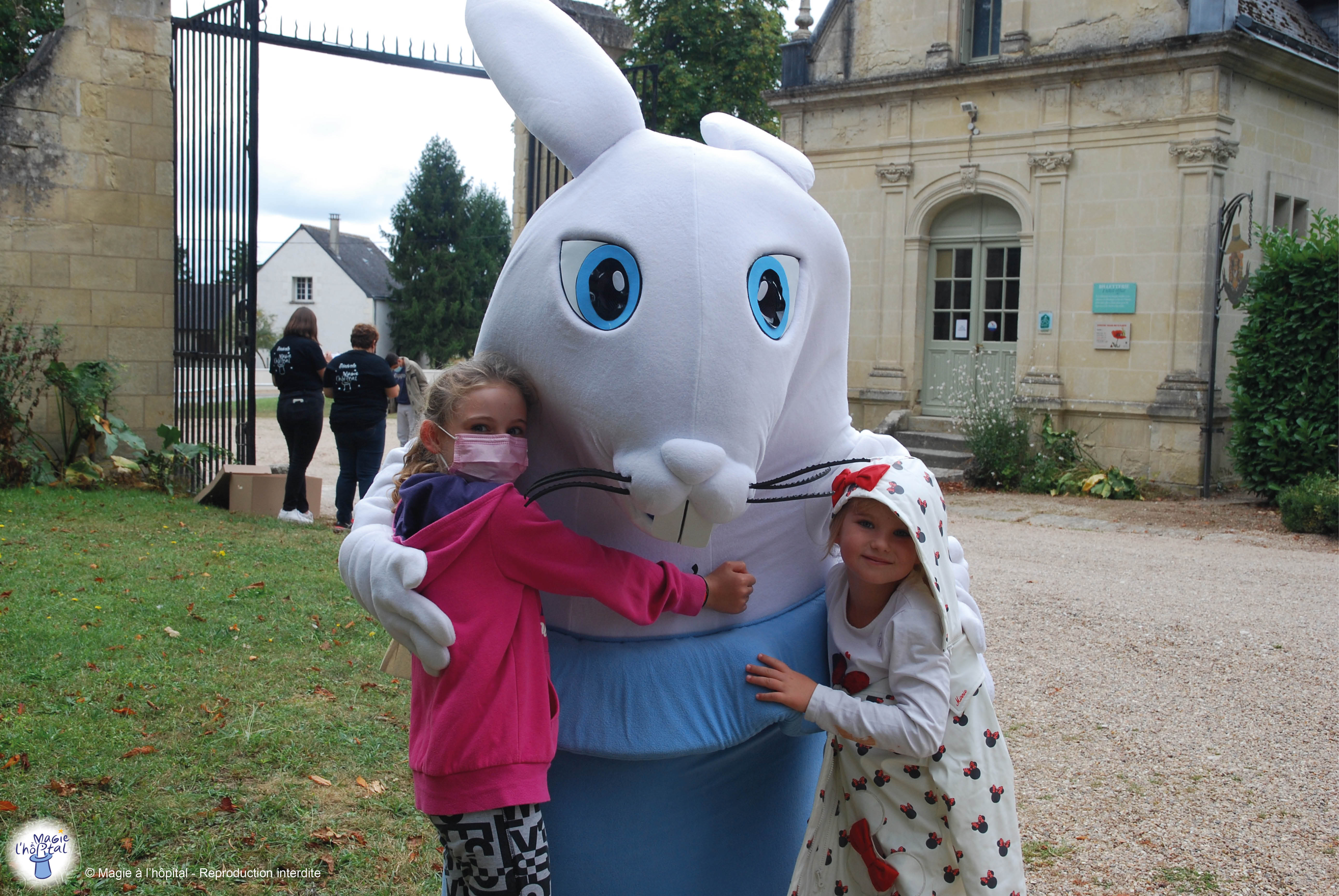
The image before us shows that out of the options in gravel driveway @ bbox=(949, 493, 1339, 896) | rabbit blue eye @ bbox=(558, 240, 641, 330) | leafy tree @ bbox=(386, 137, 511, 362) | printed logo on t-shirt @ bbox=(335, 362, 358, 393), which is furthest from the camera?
leafy tree @ bbox=(386, 137, 511, 362)

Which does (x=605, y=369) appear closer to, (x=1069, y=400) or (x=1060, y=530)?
(x=1060, y=530)

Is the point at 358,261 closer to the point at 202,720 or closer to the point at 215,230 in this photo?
the point at 215,230

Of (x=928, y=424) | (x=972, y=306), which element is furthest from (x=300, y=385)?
(x=972, y=306)

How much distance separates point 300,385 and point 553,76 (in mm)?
6932

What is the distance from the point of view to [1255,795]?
3.97 metres

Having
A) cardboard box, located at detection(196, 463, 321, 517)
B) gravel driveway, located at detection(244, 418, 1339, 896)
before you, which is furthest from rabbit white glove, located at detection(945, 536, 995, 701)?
cardboard box, located at detection(196, 463, 321, 517)

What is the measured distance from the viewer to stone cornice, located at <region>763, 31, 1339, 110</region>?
11.5 metres

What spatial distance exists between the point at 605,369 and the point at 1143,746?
3.70 meters

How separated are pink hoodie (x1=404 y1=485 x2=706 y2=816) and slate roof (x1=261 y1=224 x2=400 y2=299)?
42.0m

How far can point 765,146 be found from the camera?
2160mm

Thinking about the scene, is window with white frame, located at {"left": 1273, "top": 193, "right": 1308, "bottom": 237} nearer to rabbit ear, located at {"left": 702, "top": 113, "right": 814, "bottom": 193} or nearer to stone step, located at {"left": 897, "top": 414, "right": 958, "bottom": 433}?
stone step, located at {"left": 897, "top": 414, "right": 958, "bottom": 433}

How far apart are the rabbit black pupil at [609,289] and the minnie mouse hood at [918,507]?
0.56 m

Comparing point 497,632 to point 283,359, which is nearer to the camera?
point 497,632

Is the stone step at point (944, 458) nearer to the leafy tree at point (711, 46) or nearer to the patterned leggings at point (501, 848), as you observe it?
the leafy tree at point (711, 46)
